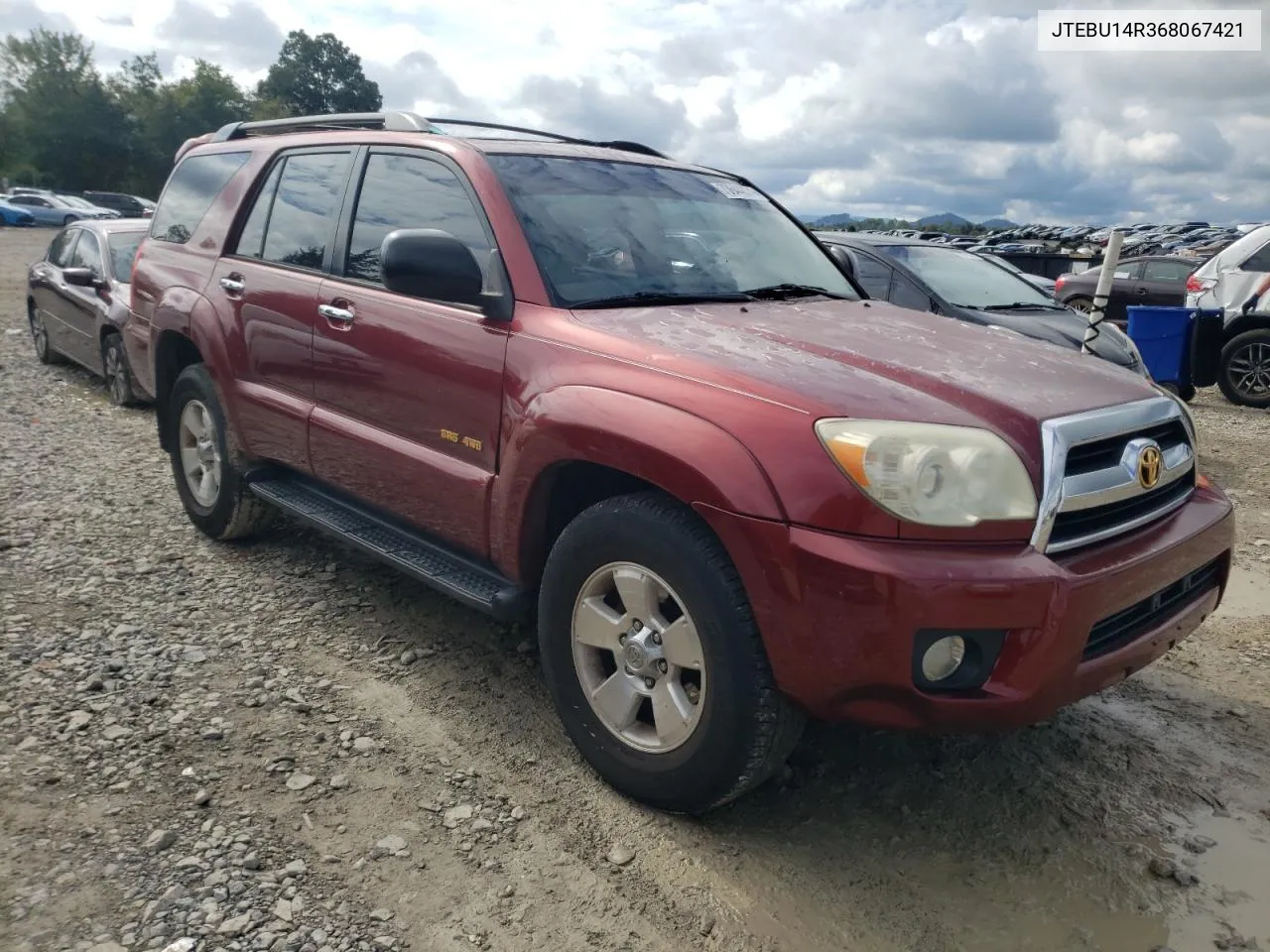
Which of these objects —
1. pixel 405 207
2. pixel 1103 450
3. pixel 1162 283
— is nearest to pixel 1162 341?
pixel 1162 283

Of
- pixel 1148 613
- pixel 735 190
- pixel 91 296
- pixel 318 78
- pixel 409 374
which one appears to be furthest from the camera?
pixel 318 78

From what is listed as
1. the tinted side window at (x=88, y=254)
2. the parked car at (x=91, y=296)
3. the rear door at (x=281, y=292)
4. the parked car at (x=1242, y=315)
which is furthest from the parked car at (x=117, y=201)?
the rear door at (x=281, y=292)

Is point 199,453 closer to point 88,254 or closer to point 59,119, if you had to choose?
point 88,254

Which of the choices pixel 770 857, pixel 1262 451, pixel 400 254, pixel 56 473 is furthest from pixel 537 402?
pixel 1262 451

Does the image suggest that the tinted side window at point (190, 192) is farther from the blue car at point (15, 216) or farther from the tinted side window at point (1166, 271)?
the blue car at point (15, 216)

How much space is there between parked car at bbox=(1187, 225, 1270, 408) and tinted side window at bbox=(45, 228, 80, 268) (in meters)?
10.8

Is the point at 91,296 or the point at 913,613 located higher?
the point at 91,296

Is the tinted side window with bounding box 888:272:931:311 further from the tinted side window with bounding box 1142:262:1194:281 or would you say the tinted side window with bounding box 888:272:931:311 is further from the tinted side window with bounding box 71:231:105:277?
the tinted side window with bounding box 1142:262:1194:281

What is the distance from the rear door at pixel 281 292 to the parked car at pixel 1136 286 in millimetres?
12383

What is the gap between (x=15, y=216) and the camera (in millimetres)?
33938

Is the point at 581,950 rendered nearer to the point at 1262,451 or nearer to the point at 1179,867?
the point at 1179,867

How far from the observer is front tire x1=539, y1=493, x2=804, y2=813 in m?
2.41

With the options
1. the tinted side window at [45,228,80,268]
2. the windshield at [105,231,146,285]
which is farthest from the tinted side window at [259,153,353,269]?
the tinted side window at [45,228,80,268]

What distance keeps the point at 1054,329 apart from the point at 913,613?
5.88 m
